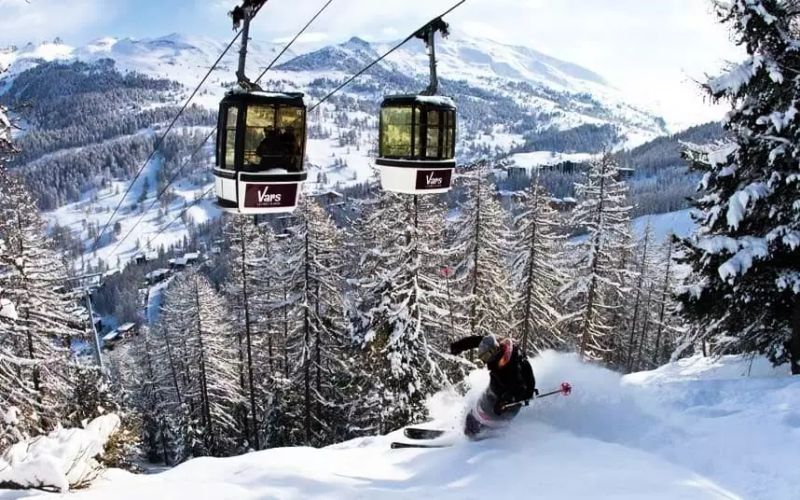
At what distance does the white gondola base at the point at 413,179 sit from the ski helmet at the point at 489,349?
4131 millimetres

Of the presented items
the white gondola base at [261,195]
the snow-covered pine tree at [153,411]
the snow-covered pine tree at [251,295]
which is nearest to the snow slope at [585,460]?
the white gondola base at [261,195]

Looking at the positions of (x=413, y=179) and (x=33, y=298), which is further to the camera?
(x=33, y=298)

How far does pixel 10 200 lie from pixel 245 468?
639 inches

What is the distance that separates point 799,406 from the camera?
8703 millimetres

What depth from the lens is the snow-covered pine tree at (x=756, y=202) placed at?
36.3 ft

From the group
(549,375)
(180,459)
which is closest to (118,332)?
(180,459)

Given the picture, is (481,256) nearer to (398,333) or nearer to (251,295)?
(398,333)

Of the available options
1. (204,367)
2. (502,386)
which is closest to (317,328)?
(204,367)

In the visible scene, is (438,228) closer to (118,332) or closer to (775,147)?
(775,147)

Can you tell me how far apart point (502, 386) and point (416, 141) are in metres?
5.64

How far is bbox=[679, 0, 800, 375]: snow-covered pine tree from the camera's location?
36.3 feet

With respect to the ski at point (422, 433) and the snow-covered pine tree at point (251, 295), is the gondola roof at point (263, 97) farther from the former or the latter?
the snow-covered pine tree at point (251, 295)

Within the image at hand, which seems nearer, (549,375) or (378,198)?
(549,375)

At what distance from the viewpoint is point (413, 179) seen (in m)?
12.9
